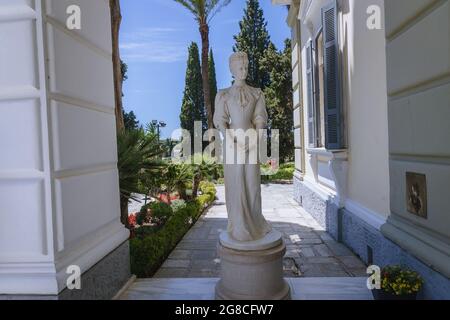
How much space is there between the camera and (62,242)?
287 centimetres

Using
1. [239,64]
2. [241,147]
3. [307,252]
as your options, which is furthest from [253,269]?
[307,252]

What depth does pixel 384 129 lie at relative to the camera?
462cm

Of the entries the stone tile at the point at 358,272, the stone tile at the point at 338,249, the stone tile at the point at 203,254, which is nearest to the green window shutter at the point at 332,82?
the stone tile at the point at 338,249

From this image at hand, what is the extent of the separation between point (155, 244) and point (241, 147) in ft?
8.51

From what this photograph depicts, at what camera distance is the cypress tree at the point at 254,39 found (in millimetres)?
26078

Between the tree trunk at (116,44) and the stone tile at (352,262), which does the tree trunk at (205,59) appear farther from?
the stone tile at (352,262)

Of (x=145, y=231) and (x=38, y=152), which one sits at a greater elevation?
(x=38, y=152)

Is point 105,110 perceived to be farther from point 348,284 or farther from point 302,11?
point 302,11

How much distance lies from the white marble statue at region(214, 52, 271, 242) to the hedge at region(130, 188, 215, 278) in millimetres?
1756

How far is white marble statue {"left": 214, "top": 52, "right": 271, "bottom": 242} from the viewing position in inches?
147

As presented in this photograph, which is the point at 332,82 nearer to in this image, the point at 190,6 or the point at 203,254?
the point at 203,254

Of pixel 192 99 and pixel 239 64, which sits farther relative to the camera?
pixel 192 99

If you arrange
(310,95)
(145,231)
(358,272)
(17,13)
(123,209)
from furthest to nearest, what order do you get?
(310,95) < (145,231) < (123,209) < (358,272) < (17,13)

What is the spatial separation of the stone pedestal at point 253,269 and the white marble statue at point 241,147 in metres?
0.17
